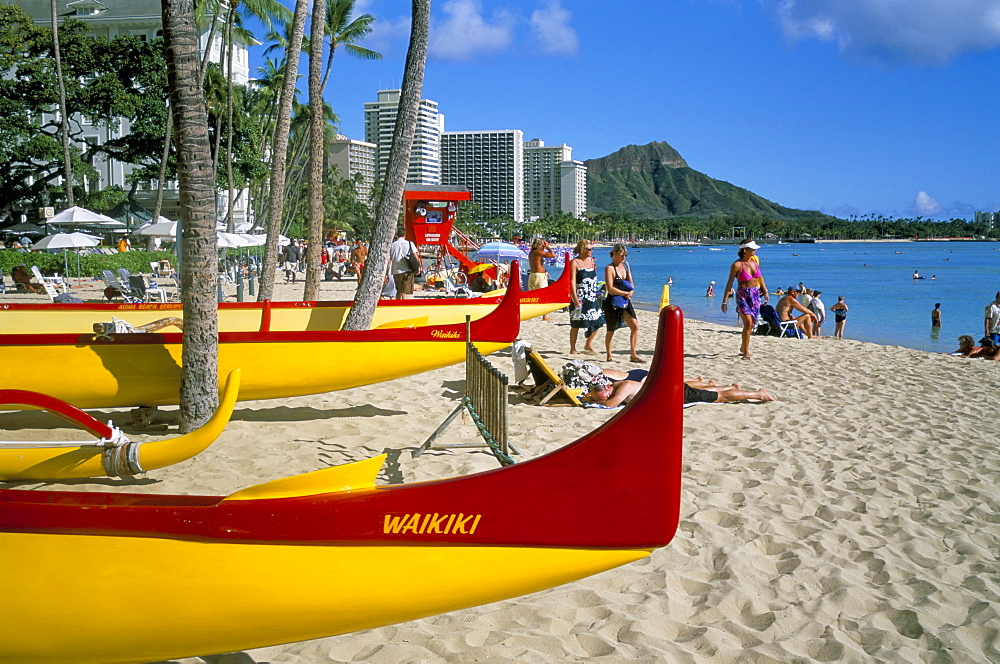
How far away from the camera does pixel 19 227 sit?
122 ft

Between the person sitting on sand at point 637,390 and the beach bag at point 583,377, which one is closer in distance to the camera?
the person sitting on sand at point 637,390

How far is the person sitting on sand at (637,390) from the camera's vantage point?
725 cm

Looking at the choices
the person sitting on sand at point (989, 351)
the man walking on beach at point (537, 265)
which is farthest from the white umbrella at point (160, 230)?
the person sitting on sand at point (989, 351)

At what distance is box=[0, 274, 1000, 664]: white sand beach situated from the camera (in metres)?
3.11

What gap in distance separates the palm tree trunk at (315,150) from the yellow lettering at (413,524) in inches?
405

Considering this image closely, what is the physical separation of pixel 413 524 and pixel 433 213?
24.5 m

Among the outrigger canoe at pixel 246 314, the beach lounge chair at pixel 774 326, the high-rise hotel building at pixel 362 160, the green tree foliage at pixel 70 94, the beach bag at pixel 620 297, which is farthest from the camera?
the high-rise hotel building at pixel 362 160

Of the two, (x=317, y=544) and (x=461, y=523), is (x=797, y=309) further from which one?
(x=317, y=544)

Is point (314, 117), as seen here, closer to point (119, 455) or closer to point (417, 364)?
point (417, 364)

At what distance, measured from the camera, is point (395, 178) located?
8.27m

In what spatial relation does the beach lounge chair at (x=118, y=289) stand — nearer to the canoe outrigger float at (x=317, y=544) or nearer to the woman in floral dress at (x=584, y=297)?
the woman in floral dress at (x=584, y=297)

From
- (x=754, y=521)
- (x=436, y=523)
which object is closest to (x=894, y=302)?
(x=754, y=521)

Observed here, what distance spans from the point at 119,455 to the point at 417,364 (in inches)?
109

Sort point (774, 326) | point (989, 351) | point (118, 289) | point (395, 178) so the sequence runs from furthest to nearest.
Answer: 1. point (118, 289)
2. point (774, 326)
3. point (989, 351)
4. point (395, 178)
